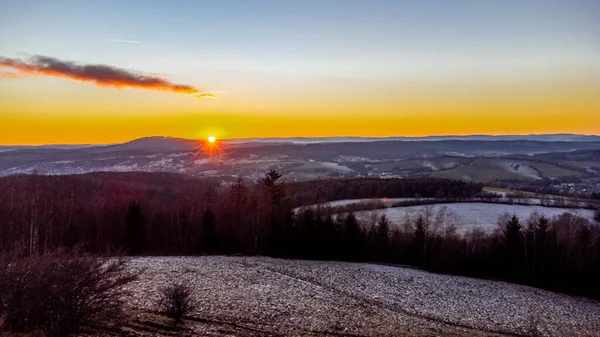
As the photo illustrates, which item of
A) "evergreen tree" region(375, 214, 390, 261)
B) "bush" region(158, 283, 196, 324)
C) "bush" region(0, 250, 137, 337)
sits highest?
"bush" region(0, 250, 137, 337)


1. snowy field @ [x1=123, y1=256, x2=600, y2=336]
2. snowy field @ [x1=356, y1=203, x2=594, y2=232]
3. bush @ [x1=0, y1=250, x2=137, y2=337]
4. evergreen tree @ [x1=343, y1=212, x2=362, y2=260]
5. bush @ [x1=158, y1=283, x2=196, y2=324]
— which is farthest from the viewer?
snowy field @ [x1=356, y1=203, x2=594, y2=232]

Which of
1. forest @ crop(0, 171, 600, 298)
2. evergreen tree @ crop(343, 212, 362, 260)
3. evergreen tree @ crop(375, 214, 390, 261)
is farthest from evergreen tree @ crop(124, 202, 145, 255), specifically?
evergreen tree @ crop(375, 214, 390, 261)

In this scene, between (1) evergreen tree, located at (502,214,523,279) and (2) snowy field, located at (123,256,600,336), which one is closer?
(2) snowy field, located at (123,256,600,336)

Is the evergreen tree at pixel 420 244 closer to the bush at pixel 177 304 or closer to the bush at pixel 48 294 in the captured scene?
the bush at pixel 177 304

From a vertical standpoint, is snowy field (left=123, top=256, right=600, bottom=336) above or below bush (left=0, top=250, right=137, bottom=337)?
below

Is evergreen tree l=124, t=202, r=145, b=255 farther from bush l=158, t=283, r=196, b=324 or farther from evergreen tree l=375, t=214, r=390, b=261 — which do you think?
bush l=158, t=283, r=196, b=324

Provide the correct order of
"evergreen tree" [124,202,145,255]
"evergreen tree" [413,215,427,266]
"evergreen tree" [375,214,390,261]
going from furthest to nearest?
1. "evergreen tree" [375,214,390,261]
2. "evergreen tree" [413,215,427,266]
3. "evergreen tree" [124,202,145,255]

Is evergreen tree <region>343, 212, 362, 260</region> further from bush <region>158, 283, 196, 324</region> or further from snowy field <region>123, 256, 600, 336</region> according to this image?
bush <region>158, 283, 196, 324</region>
